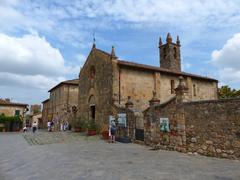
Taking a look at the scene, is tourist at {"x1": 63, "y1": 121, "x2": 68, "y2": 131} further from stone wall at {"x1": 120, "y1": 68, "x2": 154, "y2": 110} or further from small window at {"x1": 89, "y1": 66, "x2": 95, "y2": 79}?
stone wall at {"x1": 120, "y1": 68, "x2": 154, "y2": 110}

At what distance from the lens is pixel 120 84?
18922mm

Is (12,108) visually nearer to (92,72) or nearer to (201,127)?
(92,72)

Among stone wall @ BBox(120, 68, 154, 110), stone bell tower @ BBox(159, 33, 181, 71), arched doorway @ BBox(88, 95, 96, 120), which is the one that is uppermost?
stone bell tower @ BBox(159, 33, 181, 71)

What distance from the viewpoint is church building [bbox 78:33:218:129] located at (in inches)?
748

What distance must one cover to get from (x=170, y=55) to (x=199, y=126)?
21.7 m

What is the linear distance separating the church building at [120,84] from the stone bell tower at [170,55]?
6434mm

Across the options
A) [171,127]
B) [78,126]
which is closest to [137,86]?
[78,126]

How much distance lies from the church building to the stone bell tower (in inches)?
253

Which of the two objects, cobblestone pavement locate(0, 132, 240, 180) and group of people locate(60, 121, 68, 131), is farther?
group of people locate(60, 121, 68, 131)

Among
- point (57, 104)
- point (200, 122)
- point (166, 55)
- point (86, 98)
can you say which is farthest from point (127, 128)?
point (57, 104)

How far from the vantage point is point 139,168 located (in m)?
7.39

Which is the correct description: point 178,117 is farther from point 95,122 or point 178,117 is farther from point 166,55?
point 166,55

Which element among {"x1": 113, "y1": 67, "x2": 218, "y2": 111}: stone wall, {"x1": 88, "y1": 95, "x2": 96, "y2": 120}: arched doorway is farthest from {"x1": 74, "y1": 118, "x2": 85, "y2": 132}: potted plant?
{"x1": 113, "y1": 67, "x2": 218, "y2": 111}: stone wall

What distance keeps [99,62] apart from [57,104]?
A: 59.5ft
